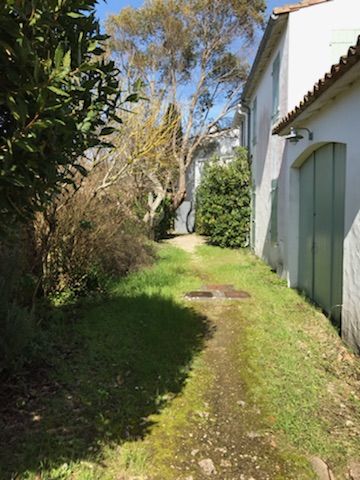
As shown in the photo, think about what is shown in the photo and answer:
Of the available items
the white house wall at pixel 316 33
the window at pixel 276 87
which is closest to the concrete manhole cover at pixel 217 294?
the window at pixel 276 87

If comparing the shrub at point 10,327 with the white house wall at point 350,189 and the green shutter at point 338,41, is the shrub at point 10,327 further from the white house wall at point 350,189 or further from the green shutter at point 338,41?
the green shutter at point 338,41

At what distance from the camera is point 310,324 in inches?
239

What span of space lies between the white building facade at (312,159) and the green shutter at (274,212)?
2 cm

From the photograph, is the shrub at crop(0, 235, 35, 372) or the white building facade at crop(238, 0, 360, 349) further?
the white building facade at crop(238, 0, 360, 349)

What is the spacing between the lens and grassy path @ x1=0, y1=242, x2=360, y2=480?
2959mm

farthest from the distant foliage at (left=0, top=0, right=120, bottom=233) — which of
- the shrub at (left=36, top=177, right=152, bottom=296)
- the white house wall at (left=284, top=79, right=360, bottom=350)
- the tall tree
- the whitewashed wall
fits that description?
the tall tree

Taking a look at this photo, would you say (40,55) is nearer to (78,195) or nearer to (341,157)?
(341,157)

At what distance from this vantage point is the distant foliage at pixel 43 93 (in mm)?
1932

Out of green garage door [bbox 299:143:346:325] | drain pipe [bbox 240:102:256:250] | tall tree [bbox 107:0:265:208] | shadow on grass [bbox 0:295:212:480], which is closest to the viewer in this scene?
shadow on grass [bbox 0:295:212:480]

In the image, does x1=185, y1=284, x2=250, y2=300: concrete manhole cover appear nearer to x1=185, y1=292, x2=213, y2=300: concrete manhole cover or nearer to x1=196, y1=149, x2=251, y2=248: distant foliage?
x1=185, y1=292, x2=213, y2=300: concrete manhole cover

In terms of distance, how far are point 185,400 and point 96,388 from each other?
91cm

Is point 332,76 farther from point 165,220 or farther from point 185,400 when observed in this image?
point 165,220

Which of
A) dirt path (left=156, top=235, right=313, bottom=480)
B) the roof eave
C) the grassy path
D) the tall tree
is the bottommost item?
dirt path (left=156, top=235, right=313, bottom=480)

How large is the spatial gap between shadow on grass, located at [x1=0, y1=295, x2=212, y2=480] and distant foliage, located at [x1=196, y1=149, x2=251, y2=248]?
8.73 metres
